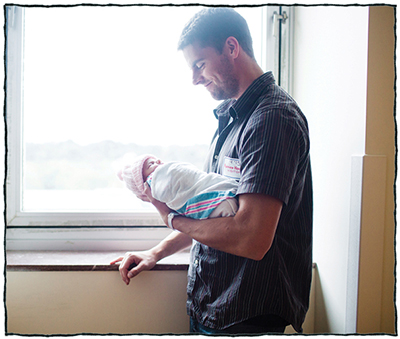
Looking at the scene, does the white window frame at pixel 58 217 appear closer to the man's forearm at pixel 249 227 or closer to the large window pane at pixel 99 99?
the large window pane at pixel 99 99

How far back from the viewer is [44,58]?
153cm

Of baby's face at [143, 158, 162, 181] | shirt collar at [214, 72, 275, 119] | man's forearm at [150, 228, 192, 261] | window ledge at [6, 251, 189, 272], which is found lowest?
window ledge at [6, 251, 189, 272]

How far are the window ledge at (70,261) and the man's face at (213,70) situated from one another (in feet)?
2.45

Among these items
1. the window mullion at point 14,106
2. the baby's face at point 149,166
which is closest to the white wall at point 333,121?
the baby's face at point 149,166

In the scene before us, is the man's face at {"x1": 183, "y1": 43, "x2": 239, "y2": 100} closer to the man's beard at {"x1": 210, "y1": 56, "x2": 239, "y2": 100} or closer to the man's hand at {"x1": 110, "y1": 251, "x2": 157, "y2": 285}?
the man's beard at {"x1": 210, "y1": 56, "x2": 239, "y2": 100}

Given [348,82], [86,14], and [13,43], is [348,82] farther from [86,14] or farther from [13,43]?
[13,43]

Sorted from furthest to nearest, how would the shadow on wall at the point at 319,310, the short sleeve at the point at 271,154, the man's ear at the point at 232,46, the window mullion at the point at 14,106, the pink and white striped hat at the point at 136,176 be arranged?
the window mullion at the point at 14,106 → the shadow on wall at the point at 319,310 → the pink and white striped hat at the point at 136,176 → the man's ear at the point at 232,46 → the short sleeve at the point at 271,154

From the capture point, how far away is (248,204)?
807 millimetres

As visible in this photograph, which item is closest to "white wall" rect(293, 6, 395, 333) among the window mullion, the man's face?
the man's face

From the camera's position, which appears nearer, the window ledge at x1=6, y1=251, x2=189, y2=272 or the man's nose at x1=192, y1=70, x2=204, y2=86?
the man's nose at x1=192, y1=70, x2=204, y2=86

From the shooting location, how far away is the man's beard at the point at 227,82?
1.01 meters

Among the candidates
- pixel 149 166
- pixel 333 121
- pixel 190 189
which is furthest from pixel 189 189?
pixel 333 121

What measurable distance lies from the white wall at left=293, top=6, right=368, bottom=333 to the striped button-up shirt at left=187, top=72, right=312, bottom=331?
0.74ft

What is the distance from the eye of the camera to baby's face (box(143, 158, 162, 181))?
113 centimetres
